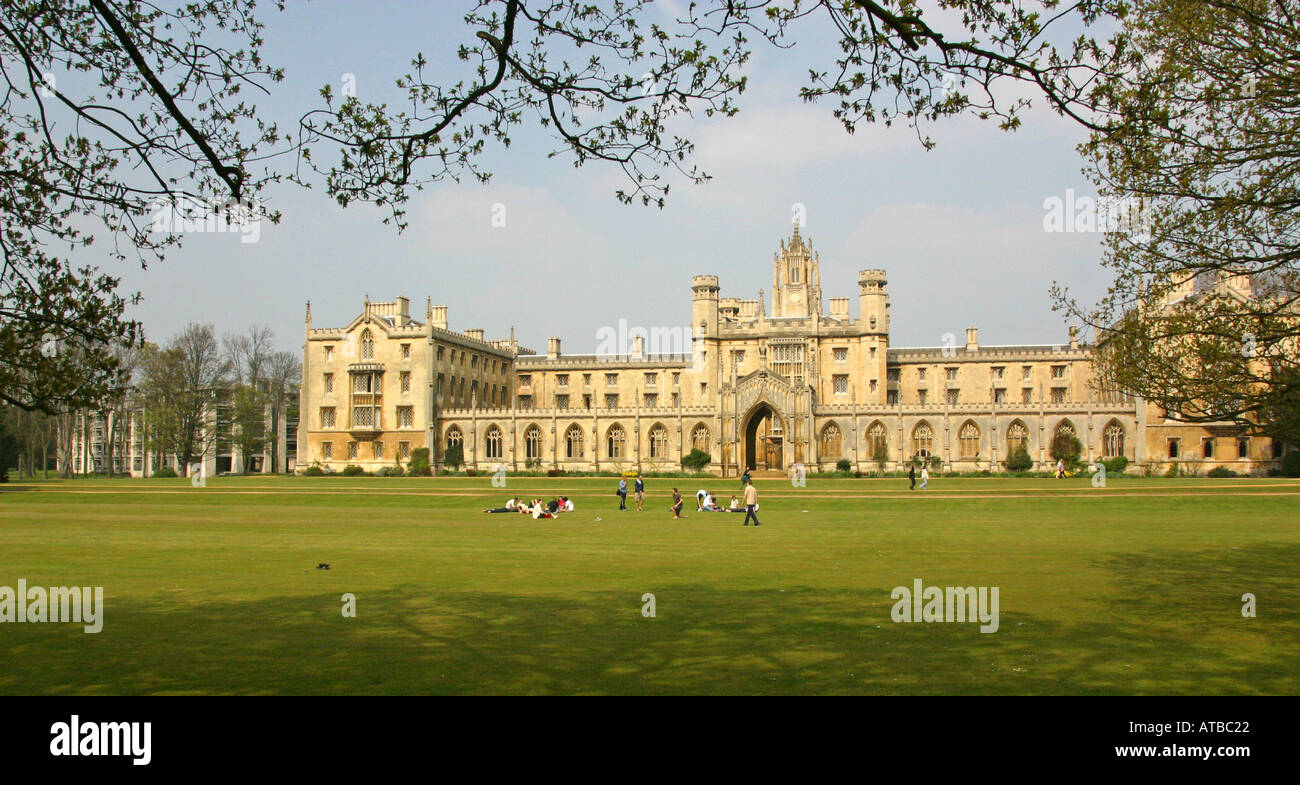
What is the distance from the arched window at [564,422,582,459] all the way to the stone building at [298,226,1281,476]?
86 mm

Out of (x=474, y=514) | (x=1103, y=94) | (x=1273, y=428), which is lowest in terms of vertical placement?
(x=474, y=514)

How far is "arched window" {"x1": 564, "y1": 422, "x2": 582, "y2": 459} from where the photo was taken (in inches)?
3280

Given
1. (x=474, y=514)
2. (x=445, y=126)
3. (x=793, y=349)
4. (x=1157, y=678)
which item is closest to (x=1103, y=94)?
(x=1157, y=678)

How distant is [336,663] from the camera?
31.8 ft

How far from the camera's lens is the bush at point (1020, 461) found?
2746 inches

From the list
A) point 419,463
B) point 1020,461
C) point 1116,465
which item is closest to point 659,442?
point 419,463

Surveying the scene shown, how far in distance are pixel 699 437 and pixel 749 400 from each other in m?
5.44

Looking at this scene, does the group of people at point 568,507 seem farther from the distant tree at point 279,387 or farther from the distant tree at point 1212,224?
the distant tree at point 279,387

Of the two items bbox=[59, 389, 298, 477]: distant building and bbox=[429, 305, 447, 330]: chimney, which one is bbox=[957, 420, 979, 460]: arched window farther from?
bbox=[59, 389, 298, 477]: distant building

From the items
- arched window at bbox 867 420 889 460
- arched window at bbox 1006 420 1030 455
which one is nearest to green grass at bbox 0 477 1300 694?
arched window at bbox 1006 420 1030 455

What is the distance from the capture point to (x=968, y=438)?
74.9 m
